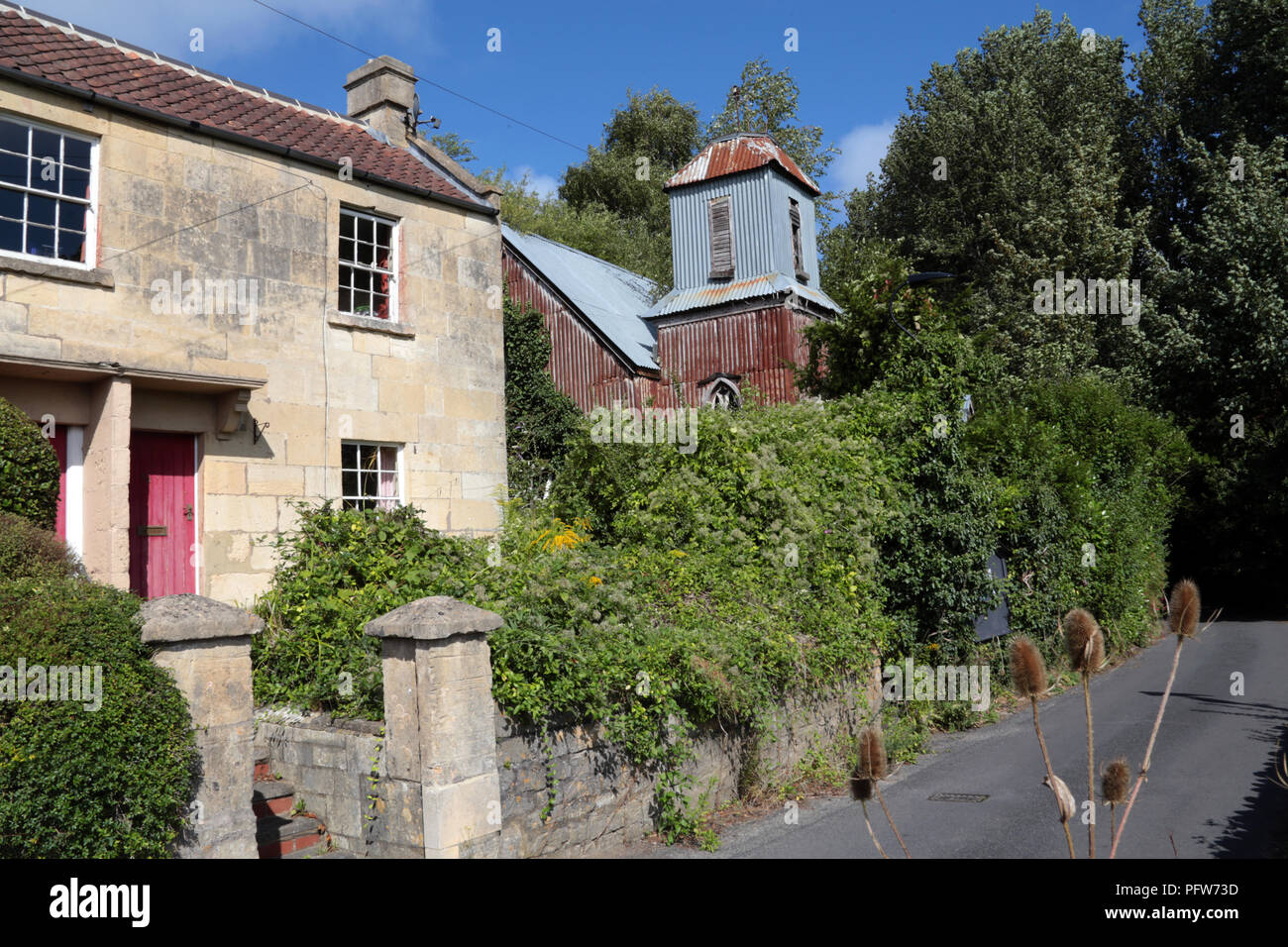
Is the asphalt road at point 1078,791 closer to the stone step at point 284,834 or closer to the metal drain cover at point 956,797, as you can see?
the metal drain cover at point 956,797

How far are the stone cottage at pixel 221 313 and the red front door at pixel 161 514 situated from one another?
2cm

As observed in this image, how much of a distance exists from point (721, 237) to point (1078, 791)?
1850 centimetres

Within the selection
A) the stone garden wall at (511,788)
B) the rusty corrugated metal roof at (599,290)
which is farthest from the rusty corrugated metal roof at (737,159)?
the stone garden wall at (511,788)

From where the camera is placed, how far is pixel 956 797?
9.05 meters

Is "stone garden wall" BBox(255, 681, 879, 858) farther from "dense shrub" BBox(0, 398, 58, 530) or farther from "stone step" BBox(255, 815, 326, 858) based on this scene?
"dense shrub" BBox(0, 398, 58, 530)

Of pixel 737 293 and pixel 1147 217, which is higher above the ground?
pixel 1147 217

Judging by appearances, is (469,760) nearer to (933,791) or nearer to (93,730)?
(93,730)

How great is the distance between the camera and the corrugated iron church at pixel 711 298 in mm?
23359

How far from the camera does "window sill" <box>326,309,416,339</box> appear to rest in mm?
11266

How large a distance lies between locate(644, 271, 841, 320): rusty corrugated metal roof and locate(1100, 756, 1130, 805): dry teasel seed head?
70.4ft

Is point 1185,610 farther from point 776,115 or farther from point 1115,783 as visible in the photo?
point 776,115

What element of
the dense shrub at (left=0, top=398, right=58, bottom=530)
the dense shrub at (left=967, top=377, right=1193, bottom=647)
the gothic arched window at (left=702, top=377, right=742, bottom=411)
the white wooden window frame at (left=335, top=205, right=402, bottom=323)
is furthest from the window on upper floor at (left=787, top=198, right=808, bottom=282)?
the dense shrub at (left=0, top=398, right=58, bottom=530)

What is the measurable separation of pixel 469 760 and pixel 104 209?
276 inches

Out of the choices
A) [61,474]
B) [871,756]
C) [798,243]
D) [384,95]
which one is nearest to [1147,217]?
[798,243]
